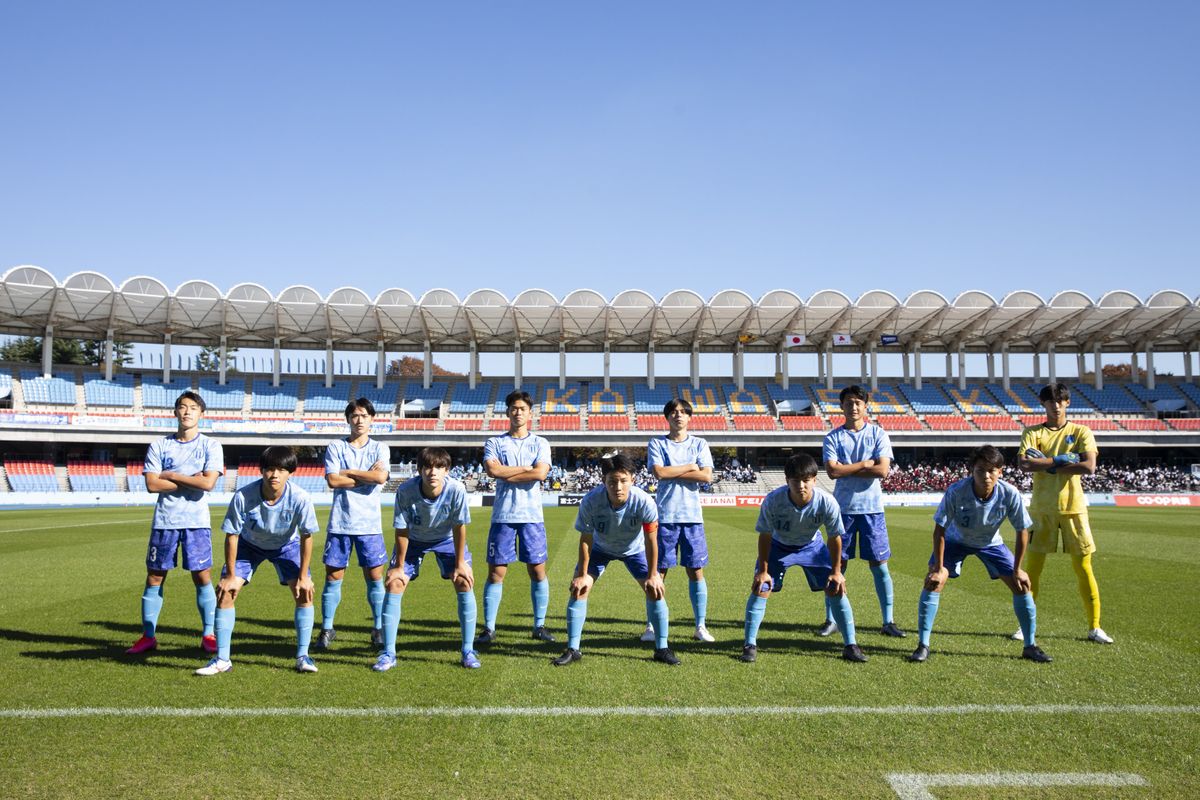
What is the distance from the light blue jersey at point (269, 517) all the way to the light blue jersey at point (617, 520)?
2.11m

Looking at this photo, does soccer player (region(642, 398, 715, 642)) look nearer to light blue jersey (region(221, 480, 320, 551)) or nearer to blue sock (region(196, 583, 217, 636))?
light blue jersey (region(221, 480, 320, 551))

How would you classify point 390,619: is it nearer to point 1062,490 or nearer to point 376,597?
point 376,597

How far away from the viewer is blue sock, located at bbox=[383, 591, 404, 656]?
551 cm

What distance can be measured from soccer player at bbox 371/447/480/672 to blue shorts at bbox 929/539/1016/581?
369cm

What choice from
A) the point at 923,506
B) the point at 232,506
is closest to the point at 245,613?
the point at 232,506

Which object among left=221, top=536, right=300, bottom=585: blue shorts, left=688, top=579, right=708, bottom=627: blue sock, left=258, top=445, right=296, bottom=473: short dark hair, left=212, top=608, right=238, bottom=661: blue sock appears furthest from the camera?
left=688, top=579, right=708, bottom=627: blue sock

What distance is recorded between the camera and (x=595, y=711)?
4461mm

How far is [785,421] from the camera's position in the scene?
41.6 meters

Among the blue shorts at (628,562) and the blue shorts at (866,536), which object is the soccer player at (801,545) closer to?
the blue shorts at (866,536)

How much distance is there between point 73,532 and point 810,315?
33798 millimetres

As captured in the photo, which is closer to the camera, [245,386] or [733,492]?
[733,492]

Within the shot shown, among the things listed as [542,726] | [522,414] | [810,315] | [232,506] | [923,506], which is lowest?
[923,506]

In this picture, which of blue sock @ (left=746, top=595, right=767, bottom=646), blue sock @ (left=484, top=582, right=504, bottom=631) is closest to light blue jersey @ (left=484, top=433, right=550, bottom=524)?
blue sock @ (left=484, top=582, right=504, bottom=631)

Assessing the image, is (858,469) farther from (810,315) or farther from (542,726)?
(810,315)
